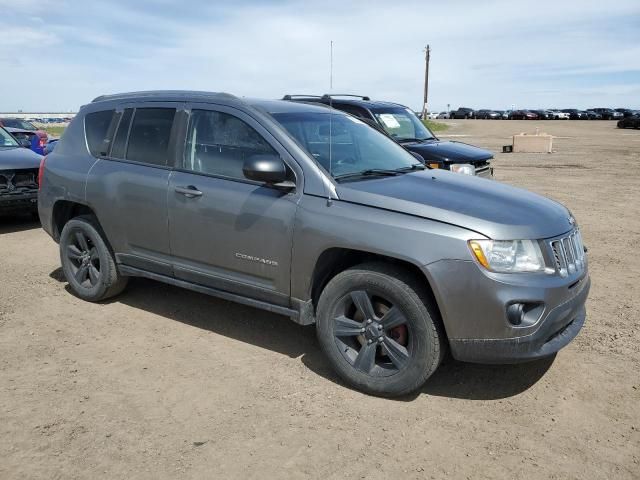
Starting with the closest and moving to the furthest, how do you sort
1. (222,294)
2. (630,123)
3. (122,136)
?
(222,294), (122,136), (630,123)

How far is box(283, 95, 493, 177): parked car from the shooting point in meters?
8.51

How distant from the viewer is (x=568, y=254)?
357cm

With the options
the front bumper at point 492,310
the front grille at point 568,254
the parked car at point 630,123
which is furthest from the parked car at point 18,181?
the parked car at point 630,123

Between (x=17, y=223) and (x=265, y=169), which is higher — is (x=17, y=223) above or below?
below

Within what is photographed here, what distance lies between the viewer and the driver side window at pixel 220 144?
4.15m

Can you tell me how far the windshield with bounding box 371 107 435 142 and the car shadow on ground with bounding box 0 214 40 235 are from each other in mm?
5833

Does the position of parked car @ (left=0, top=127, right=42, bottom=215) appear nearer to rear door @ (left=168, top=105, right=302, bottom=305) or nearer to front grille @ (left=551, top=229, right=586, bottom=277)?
rear door @ (left=168, top=105, right=302, bottom=305)

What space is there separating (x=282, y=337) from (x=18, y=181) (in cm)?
600

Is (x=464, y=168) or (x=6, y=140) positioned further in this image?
(x=6, y=140)

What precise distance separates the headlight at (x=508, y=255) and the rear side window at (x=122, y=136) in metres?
3.21

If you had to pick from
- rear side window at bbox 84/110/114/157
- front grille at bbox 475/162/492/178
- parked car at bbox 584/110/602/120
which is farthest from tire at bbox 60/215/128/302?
parked car at bbox 584/110/602/120

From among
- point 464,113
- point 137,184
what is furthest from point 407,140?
point 464,113

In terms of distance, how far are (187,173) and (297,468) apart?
2435mm

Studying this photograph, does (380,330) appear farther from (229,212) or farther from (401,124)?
(401,124)
